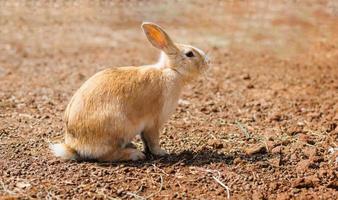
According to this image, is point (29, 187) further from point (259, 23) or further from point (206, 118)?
point (259, 23)

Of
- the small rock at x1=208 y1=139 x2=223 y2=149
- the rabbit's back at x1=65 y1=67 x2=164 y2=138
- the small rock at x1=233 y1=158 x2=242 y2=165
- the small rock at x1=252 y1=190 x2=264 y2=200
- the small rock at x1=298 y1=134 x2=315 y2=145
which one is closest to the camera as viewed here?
the small rock at x1=252 y1=190 x2=264 y2=200

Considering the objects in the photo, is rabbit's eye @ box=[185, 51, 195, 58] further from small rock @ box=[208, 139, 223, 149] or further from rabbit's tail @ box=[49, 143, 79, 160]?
rabbit's tail @ box=[49, 143, 79, 160]

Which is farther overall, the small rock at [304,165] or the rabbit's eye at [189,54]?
the rabbit's eye at [189,54]

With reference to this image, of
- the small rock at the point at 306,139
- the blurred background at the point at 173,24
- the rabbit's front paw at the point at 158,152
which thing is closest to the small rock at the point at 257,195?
the rabbit's front paw at the point at 158,152

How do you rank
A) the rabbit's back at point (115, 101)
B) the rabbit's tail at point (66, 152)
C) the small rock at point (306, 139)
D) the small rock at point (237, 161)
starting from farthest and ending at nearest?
the small rock at point (306, 139)
the small rock at point (237, 161)
the rabbit's tail at point (66, 152)
the rabbit's back at point (115, 101)

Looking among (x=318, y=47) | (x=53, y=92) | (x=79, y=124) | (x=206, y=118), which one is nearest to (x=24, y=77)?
(x=53, y=92)

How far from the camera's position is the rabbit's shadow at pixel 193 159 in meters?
5.48

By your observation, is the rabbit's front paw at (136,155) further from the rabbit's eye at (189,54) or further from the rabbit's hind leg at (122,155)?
the rabbit's eye at (189,54)

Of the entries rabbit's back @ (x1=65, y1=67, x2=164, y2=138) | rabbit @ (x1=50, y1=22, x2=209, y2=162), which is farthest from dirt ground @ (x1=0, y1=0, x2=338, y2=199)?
rabbit's back @ (x1=65, y1=67, x2=164, y2=138)

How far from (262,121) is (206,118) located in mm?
600

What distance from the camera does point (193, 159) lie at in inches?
223

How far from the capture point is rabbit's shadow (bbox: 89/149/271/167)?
18.0 feet

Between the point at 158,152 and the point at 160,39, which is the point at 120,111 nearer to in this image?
the point at 158,152

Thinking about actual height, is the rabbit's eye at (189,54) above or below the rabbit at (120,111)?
above
